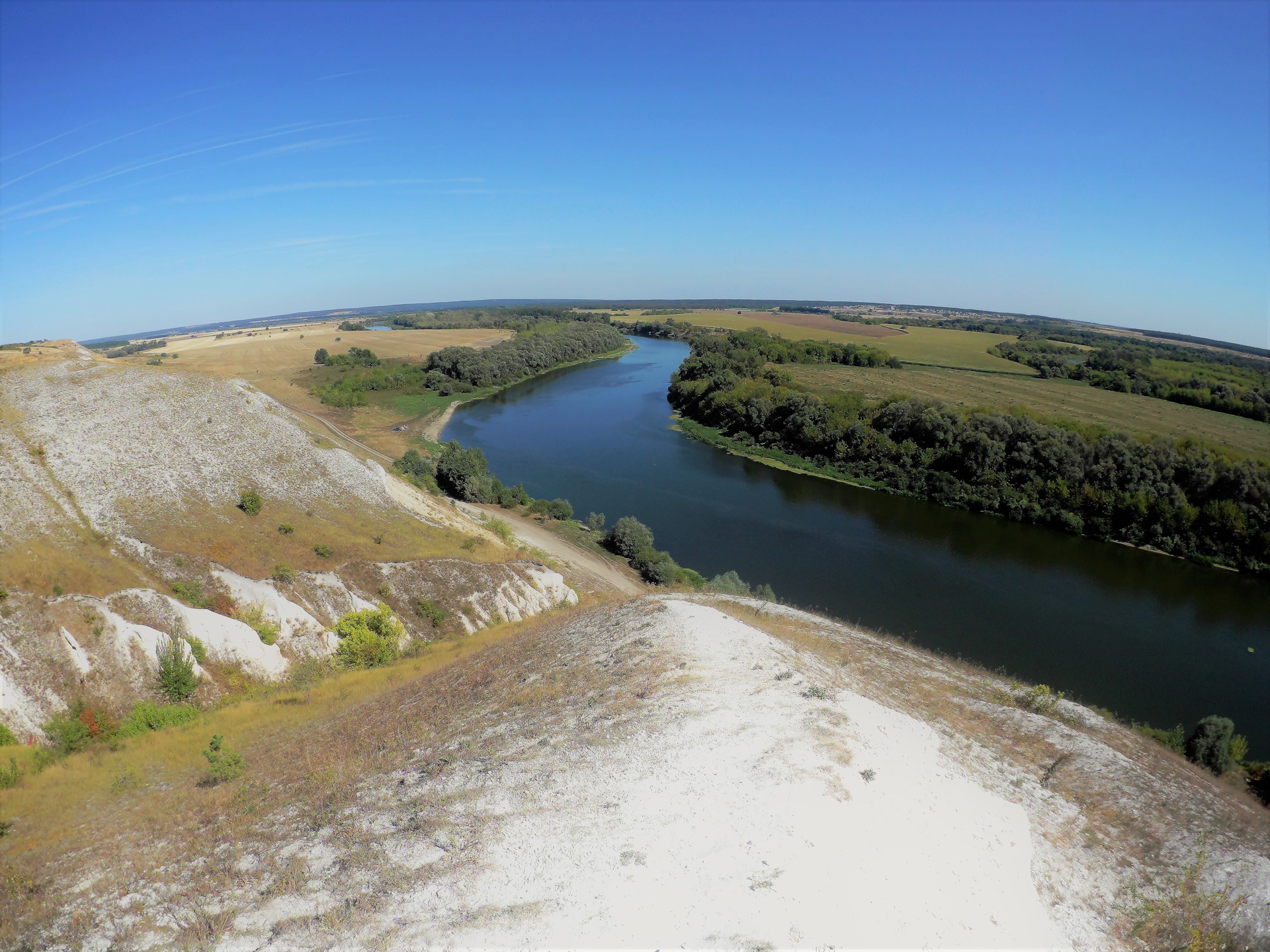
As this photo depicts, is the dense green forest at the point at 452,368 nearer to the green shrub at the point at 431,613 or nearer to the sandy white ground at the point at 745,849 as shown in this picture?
the green shrub at the point at 431,613

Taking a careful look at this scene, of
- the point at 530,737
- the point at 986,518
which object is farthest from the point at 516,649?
the point at 986,518

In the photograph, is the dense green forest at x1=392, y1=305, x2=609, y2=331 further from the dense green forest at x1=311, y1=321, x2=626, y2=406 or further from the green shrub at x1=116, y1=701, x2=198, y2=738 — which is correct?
the green shrub at x1=116, y1=701, x2=198, y2=738

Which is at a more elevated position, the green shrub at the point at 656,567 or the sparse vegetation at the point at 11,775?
the sparse vegetation at the point at 11,775

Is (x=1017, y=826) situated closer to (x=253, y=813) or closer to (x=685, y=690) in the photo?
(x=685, y=690)

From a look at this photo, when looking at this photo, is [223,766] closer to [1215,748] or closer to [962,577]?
[1215,748]

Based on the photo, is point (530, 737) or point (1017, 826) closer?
point (1017, 826)

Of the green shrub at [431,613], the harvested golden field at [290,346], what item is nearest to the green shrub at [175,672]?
the green shrub at [431,613]
